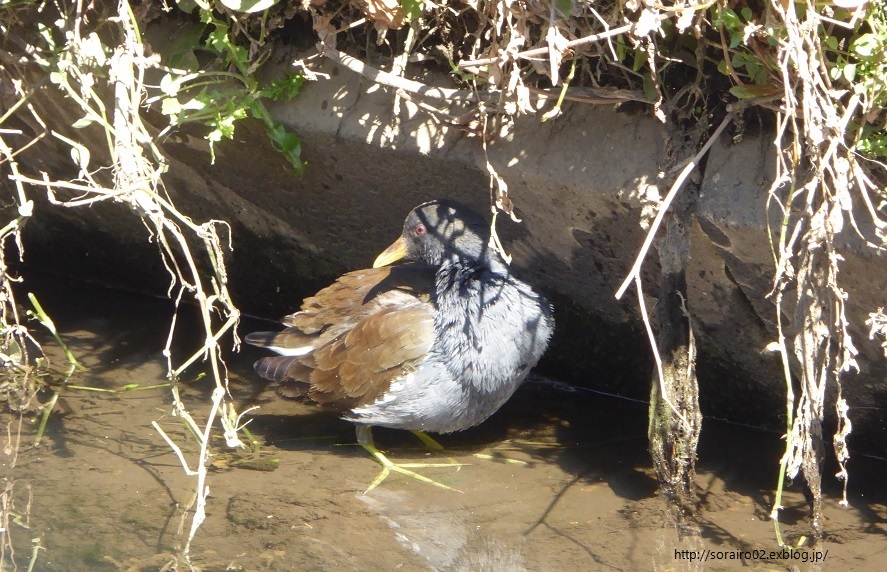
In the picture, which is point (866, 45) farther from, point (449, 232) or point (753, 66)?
point (449, 232)

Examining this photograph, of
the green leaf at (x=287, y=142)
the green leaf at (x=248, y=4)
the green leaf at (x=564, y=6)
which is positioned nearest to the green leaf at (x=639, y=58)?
the green leaf at (x=564, y=6)

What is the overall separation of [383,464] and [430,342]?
0.51 meters

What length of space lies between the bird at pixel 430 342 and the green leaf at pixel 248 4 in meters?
0.94

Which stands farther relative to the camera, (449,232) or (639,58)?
(449,232)

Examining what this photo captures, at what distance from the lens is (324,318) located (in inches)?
149

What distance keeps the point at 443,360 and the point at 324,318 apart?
64 cm

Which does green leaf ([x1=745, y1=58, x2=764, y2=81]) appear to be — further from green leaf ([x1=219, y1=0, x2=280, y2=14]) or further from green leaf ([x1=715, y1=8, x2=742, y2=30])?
green leaf ([x1=219, y1=0, x2=280, y2=14])

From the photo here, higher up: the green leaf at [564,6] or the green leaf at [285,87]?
the green leaf at [564,6]

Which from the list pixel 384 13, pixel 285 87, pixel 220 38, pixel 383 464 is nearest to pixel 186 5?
pixel 220 38

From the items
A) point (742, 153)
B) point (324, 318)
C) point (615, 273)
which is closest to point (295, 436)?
point (324, 318)

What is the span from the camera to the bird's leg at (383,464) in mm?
3385

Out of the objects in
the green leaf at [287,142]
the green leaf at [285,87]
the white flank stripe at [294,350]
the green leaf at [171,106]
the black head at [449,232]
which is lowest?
the white flank stripe at [294,350]

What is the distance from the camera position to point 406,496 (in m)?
3.27

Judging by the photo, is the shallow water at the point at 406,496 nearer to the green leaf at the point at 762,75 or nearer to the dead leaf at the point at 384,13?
the green leaf at the point at 762,75
